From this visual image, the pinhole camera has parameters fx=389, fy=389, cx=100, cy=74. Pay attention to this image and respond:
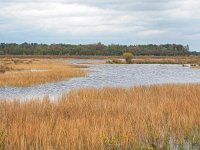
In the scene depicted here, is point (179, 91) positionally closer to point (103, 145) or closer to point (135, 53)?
point (103, 145)

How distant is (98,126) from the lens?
34.3ft

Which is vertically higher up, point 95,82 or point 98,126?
point 98,126

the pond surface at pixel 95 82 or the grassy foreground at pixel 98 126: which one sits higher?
the grassy foreground at pixel 98 126

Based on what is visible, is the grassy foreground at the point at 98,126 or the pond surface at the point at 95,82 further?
the pond surface at the point at 95,82

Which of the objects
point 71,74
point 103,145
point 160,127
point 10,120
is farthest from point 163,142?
point 71,74

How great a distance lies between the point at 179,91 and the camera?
19312 mm

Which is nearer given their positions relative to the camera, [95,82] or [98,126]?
[98,126]

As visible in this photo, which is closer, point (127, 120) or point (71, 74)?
point (127, 120)

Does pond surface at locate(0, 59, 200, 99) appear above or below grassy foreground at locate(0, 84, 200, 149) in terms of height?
below

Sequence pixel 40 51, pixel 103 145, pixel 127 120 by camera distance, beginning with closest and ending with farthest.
Answer: pixel 103 145
pixel 127 120
pixel 40 51

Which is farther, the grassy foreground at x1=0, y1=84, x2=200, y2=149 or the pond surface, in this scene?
the pond surface

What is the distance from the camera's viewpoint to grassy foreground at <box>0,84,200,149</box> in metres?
9.25

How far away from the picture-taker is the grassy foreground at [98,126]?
9.25 m

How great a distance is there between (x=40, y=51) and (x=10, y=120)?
430ft
